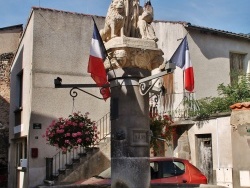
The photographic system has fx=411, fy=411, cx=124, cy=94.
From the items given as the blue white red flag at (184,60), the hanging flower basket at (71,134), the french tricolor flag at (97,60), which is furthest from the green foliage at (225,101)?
the french tricolor flag at (97,60)

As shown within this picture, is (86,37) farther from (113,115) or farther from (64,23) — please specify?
(113,115)

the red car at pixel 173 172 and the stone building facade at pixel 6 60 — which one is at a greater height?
the stone building facade at pixel 6 60

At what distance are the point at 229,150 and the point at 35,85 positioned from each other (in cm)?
756

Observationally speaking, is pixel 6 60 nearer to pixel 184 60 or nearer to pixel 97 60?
pixel 184 60

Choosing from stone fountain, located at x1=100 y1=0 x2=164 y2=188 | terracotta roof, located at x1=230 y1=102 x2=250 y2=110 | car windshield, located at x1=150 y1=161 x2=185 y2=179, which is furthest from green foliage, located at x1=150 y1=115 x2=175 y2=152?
stone fountain, located at x1=100 y1=0 x2=164 y2=188

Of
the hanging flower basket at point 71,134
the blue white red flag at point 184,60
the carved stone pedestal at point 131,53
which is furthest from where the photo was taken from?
the hanging flower basket at point 71,134

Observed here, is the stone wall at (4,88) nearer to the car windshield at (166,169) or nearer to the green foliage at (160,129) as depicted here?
the green foliage at (160,129)

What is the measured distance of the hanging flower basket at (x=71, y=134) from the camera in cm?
1308

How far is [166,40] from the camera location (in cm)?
1817

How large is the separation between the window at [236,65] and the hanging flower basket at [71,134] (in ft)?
27.2

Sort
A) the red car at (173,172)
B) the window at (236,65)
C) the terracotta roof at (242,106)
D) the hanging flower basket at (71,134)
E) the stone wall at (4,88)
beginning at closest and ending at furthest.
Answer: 1. the red car at (173,172)
2. the terracotta roof at (242,106)
3. the hanging flower basket at (71,134)
4. the window at (236,65)
5. the stone wall at (4,88)

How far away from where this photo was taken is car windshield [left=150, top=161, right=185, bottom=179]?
1005cm

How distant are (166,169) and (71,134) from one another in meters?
4.08

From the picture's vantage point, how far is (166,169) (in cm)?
1020
